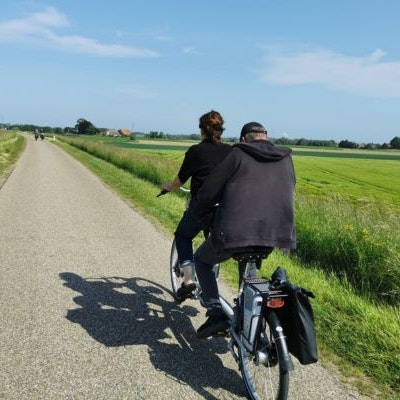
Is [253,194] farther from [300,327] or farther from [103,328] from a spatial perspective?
[103,328]

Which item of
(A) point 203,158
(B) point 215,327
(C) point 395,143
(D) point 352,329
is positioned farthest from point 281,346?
(C) point 395,143

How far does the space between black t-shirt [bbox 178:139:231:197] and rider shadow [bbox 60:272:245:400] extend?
1.57 m

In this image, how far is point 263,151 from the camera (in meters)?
3.02

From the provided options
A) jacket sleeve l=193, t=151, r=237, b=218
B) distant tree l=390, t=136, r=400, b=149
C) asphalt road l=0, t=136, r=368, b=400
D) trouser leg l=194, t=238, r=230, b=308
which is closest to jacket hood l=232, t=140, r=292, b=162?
jacket sleeve l=193, t=151, r=237, b=218

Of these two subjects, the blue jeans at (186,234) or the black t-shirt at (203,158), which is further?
the blue jeans at (186,234)

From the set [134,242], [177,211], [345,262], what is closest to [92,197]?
[177,211]

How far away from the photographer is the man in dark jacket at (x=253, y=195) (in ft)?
9.98

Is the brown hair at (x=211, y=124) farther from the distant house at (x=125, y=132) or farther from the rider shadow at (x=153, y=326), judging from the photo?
the distant house at (x=125, y=132)

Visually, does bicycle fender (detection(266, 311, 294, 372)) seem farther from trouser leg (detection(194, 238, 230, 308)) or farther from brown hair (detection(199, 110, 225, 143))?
brown hair (detection(199, 110, 225, 143))

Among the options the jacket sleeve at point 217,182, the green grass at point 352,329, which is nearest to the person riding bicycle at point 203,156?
the jacket sleeve at point 217,182

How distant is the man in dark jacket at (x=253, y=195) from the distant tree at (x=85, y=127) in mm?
158580

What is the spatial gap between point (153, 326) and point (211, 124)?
2168 mm

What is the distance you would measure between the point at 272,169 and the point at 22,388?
2485 mm

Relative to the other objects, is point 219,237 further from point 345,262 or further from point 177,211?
point 177,211
